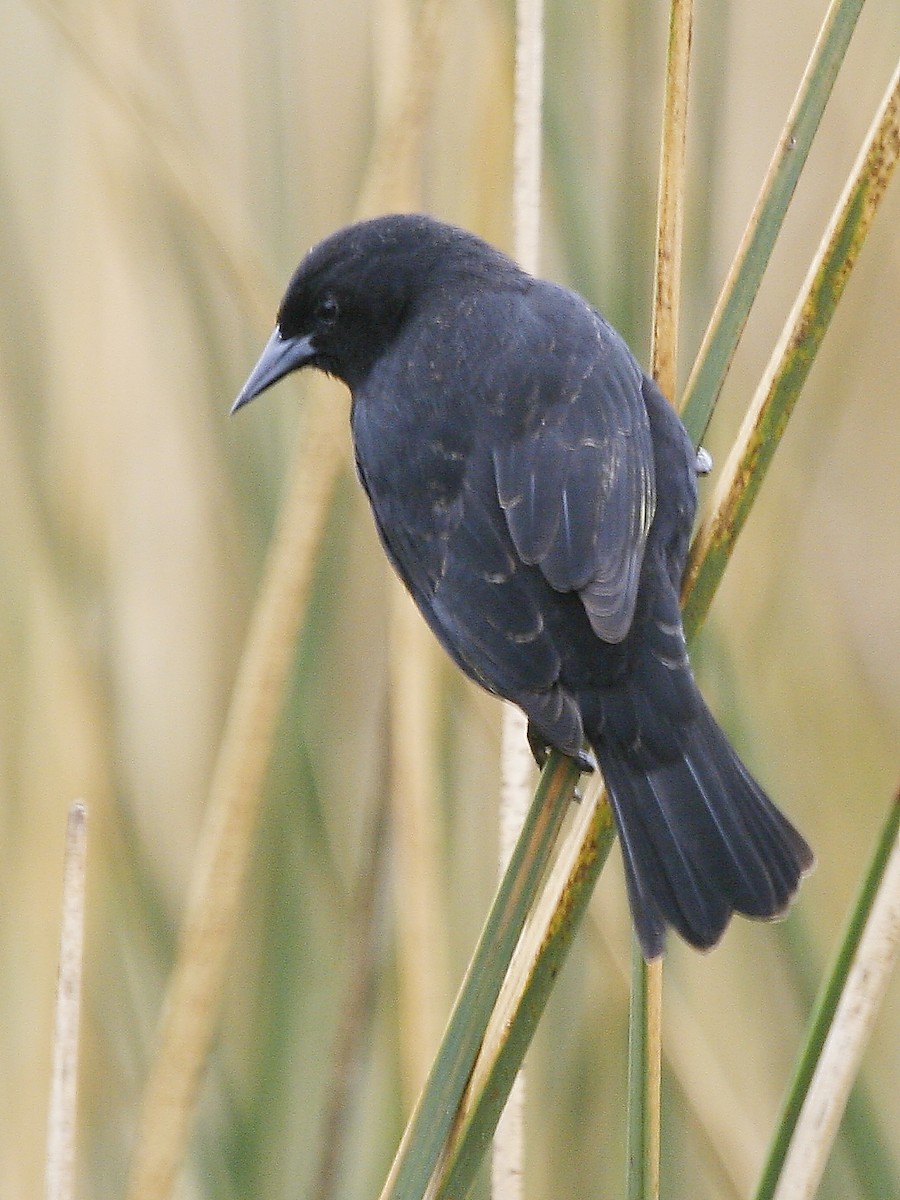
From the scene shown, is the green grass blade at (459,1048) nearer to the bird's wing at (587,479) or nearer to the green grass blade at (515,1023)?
the green grass blade at (515,1023)

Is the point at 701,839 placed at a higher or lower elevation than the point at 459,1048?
higher

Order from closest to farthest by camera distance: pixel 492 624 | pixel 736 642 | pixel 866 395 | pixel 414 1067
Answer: pixel 492 624
pixel 414 1067
pixel 736 642
pixel 866 395

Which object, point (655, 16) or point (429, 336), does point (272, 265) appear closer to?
point (429, 336)

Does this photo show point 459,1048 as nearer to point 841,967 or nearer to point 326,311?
point 841,967

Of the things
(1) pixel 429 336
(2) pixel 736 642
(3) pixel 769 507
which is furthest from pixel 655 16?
(2) pixel 736 642

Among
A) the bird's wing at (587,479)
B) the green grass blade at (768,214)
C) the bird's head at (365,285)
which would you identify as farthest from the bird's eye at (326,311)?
the green grass blade at (768,214)

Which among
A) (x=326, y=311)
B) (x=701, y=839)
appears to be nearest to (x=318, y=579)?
(x=326, y=311)
